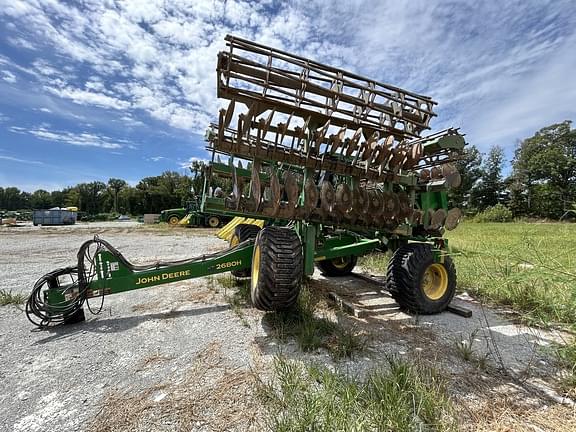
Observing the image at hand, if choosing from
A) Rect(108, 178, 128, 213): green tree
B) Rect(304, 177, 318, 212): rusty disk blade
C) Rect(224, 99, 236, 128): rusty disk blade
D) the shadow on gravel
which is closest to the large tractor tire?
the shadow on gravel

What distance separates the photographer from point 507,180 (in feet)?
169

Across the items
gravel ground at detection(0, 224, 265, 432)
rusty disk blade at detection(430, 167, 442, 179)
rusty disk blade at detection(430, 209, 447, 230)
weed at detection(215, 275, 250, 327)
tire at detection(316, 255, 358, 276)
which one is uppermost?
rusty disk blade at detection(430, 167, 442, 179)

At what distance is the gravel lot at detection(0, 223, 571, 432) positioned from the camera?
2.12 metres

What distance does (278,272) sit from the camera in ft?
10.3

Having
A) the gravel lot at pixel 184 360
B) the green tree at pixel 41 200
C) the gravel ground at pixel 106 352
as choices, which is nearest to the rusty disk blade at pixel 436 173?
the gravel lot at pixel 184 360

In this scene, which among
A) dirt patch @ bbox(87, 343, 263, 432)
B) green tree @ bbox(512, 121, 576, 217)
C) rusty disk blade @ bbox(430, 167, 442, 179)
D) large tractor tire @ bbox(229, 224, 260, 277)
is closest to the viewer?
dirt patch @ bbox(87, 343, 263, 432)

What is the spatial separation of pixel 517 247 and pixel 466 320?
232 centimetres

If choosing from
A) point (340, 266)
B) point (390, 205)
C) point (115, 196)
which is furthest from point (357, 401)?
point (115, 196)

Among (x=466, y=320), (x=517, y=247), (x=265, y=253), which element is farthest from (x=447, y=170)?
(x=265, y=253)

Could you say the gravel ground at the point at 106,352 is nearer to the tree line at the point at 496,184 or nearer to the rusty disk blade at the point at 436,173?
the rusty disk blade at the point at 436,173

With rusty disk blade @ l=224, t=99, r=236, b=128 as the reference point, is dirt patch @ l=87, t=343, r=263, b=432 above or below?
below

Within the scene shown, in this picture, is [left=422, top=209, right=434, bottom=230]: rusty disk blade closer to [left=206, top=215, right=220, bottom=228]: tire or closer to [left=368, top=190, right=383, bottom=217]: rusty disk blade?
[left=368, top=190, right=383, bottom=217]: rusty disk blade

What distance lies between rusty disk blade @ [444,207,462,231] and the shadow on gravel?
12.1 ft

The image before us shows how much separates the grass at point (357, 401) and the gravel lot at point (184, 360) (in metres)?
0.21
